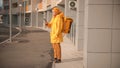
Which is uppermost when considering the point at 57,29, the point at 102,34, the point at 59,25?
the point at 59,25

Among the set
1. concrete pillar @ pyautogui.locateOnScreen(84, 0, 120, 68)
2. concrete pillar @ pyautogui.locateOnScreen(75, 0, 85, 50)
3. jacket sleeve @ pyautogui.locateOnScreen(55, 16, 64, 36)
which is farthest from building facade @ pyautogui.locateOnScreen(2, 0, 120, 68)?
concrete pillar @ pyautogui.locateOnScreen(75, 0, 85, 50)

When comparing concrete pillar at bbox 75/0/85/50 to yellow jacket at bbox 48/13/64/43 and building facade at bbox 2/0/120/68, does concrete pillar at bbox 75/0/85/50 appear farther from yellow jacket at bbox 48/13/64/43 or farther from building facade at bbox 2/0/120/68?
building facade at bbox 2/0/120/68

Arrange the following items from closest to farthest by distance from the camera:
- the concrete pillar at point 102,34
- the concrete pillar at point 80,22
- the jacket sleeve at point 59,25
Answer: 1. the concrete pillar at point 102,34
2. the jacket sleeve at point 59,25
3. the concrete pillar at point 80,22

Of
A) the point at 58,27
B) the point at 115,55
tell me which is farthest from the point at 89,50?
the point at 58,27

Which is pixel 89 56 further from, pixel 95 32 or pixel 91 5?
pixel 91 5

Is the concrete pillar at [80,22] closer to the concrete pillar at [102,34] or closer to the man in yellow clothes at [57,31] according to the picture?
the man in yellow clothes at [57,31]

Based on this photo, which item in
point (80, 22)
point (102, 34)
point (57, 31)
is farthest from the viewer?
point (80, 22)

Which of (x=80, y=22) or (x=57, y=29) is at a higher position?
(x=80, y=22)

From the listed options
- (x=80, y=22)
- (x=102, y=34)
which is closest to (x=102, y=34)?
(x=102, y=34)

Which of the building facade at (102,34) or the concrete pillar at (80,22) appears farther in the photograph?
the concrete pillar at (80,22)

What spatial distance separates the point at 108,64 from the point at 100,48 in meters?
0.50

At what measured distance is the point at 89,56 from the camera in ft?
29.1

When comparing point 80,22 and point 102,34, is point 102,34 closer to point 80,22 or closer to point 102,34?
point 102,34

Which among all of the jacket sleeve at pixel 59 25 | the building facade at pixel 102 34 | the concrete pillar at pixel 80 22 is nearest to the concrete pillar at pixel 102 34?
the building facade at pixel 102 34
